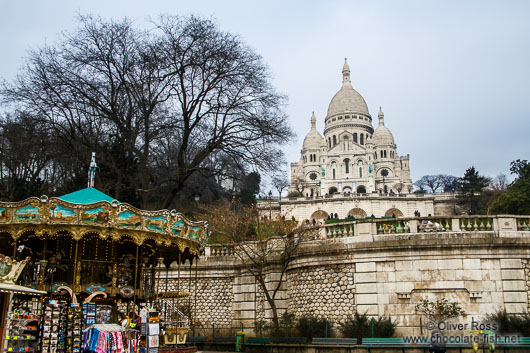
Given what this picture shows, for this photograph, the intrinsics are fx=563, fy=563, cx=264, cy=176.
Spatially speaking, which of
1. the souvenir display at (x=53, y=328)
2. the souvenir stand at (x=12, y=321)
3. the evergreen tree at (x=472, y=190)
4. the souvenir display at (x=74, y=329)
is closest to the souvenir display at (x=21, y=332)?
the souvenir stand at (x=12, y=321)

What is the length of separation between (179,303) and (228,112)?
9707mm

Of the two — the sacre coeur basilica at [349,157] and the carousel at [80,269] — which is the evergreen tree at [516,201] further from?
the sacre coeur basilica at [349,157]

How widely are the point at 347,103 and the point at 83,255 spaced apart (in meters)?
133

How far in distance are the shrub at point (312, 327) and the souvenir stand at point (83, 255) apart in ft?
15.8

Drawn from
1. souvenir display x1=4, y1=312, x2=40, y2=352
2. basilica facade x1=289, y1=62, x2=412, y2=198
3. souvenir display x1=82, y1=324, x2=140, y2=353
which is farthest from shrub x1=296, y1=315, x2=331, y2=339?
basilica facade x1=289, y1=62, x2=412, y2=198

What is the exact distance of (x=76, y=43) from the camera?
1086 inches

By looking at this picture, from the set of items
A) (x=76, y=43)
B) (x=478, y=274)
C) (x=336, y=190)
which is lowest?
(x=478, y=274)

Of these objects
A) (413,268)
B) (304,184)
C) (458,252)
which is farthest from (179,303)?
(304,184)

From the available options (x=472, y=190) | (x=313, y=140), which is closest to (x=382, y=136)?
(x=313, y=140)

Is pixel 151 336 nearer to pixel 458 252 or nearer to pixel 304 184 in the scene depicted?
pixel 458 252

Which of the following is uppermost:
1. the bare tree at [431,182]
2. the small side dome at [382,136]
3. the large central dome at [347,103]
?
the large central dome at [347,103]

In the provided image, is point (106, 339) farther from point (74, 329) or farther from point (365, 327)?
point (365, 327)

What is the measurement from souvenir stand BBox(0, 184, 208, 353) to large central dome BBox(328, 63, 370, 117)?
13032cm

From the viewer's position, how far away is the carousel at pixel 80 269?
1489 cm
